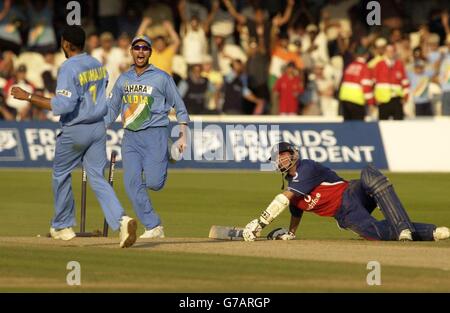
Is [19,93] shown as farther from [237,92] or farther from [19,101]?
[237,92]

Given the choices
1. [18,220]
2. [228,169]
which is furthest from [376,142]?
[18,220]

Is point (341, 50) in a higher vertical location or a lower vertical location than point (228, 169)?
higher

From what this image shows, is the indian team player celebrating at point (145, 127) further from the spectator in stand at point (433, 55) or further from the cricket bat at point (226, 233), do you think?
the spectator in stand at point (433, 55)

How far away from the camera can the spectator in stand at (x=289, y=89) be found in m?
31.8

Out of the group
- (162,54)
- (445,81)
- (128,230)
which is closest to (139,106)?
(128,230)

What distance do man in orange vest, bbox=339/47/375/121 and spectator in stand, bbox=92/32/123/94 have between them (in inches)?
195

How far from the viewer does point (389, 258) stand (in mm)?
14922

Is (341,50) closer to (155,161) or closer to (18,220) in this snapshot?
(18,220)

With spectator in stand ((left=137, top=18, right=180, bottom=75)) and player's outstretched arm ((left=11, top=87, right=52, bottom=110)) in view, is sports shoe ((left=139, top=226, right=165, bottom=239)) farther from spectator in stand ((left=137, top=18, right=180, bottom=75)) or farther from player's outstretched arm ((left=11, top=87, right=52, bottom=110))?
spectator in stand ((left=137, top=18, right=180, bottom=75))

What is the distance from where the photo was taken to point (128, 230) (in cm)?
1528

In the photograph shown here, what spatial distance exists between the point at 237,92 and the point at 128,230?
1682 cm

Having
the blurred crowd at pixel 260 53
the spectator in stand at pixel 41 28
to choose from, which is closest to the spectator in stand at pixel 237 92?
the blurred crowd at pixel 260 53
